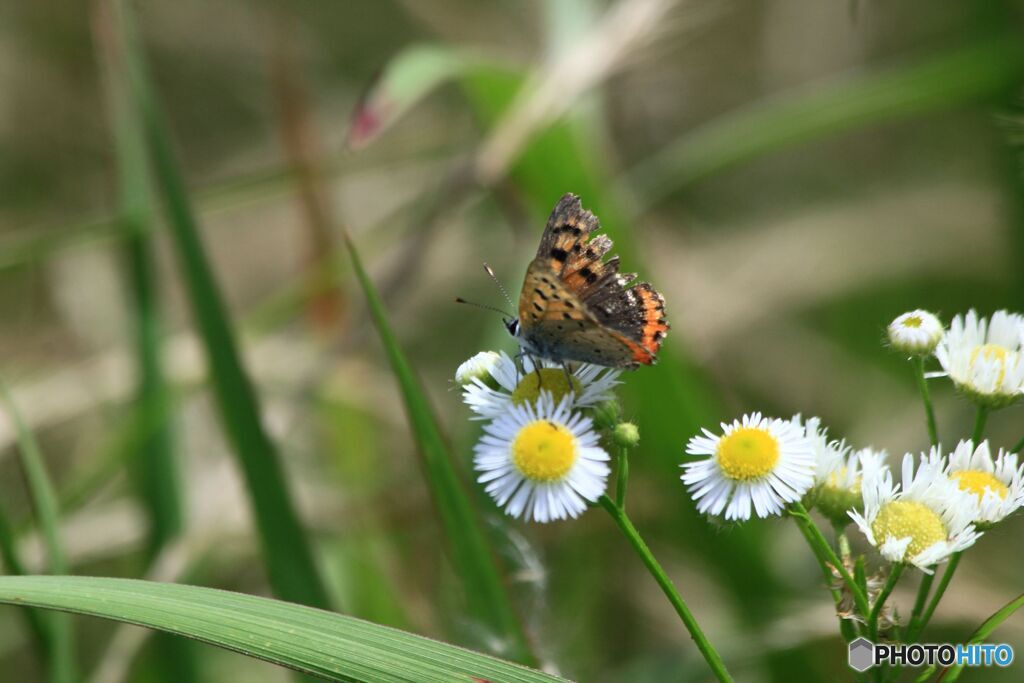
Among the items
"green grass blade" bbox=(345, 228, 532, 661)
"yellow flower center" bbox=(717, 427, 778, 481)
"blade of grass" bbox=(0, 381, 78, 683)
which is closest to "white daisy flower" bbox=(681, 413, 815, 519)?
"yellow flower center" bbox=(717, 427, 778, 481)

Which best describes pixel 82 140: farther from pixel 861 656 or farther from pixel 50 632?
pixel 861 656

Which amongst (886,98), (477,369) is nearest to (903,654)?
(477,369)

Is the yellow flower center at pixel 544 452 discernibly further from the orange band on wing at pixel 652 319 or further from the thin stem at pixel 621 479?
the orange band on wing at pixel 652 319

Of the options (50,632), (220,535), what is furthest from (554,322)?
(220,535)

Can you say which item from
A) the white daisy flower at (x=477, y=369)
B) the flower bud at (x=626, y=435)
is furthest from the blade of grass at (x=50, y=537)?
the flower bud at (x=626, y=435)

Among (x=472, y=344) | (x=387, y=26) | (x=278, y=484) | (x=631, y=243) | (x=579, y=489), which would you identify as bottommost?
(x=579, y=489)

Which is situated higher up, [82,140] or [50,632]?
[82,140]
